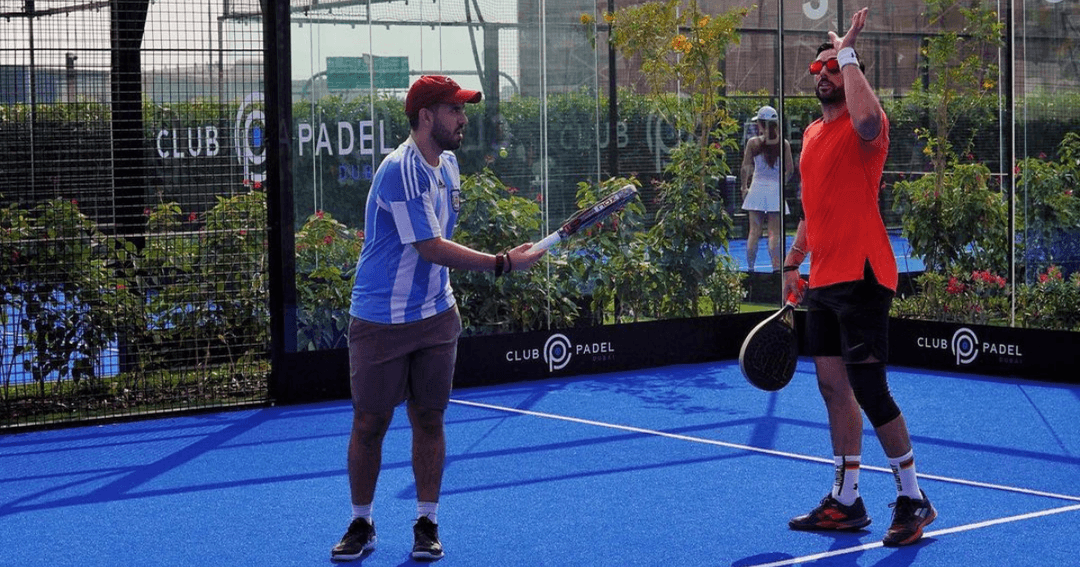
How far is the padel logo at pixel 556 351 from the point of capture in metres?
10.9

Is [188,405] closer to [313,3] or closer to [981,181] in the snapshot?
[313,3]

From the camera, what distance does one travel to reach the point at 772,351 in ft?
21.5

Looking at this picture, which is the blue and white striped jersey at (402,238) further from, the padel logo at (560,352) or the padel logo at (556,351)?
the padel logo at (556,351)

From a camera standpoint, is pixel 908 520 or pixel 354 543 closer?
pixel 354 543

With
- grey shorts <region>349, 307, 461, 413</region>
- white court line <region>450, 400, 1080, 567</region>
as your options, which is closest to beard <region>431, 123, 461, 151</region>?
grey shorts <region>349, 307, 461, 413</region>

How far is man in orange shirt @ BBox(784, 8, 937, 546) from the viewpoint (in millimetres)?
6023

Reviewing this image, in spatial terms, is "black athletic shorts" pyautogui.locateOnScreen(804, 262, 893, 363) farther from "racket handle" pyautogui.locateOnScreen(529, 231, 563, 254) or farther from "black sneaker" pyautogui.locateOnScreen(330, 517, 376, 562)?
"black sneaker" pyautogui.locateOnScreen(330, 517, 376, 562)

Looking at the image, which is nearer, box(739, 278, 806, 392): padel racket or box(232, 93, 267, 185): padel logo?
box(739, 278, 806, 392): padel racket

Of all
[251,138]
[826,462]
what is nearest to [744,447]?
[826,462]

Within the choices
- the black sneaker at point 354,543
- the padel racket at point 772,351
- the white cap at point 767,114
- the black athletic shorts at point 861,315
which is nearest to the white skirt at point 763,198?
the white cap at point 767,114

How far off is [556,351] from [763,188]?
2.38 metres

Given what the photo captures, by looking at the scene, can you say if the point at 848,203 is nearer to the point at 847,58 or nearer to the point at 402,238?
the point at 847,58

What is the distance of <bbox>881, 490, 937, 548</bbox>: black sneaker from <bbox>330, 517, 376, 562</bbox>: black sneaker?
6.82ft

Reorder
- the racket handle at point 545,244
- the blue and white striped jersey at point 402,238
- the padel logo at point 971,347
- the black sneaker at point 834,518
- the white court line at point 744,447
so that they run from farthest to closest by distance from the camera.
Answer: the padel logo at point 971,347
the white court line at point 744,447
the black sneaker at point 834,518
the blue and white striped jersey at point 402,238
the racket handle at point 545,244
